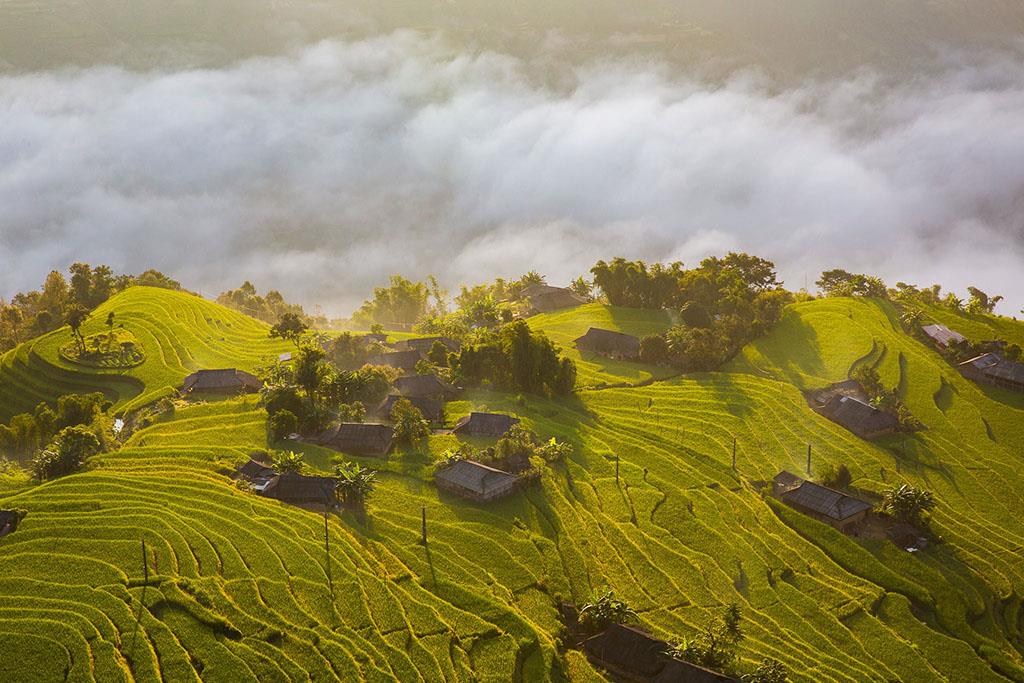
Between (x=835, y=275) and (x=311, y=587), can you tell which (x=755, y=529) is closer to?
(x=311, y=587)

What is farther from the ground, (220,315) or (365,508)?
(220,315)

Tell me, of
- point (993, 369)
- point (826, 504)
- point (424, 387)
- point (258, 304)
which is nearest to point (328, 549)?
point (424, 387)

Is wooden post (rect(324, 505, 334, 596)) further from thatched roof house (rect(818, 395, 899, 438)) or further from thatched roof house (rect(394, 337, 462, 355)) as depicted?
thatched roof house (rect(818, 395, 899, 438))

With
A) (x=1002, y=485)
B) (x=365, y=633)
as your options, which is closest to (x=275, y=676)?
(x=365, y=633)

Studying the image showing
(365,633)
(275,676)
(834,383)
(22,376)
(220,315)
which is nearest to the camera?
(275,676)

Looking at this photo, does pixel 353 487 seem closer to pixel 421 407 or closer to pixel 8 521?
pixel 421 407

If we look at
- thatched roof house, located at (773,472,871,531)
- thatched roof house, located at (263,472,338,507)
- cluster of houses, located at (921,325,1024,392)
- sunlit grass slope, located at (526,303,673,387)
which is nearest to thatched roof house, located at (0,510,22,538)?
thatched roof house, located at (263,472,338,507)
